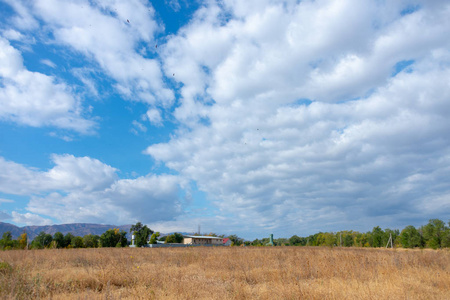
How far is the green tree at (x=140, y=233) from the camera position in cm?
8431

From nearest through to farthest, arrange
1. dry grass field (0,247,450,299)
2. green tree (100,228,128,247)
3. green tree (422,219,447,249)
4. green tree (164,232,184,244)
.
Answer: dry grass field (0,247,450,299)
green tree (422,219,447,249)
green tree (100,228,128,247)
green tree (164,232,184,244)

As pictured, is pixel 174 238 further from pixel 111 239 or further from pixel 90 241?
pixel 90 241

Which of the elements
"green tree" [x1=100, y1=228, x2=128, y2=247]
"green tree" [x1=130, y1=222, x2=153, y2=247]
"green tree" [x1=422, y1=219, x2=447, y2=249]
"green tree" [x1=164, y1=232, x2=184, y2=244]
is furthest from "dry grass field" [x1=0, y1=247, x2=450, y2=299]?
"green tree" [x1=164, y1=232, x2=184, y2=244]

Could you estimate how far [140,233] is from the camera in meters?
90.8

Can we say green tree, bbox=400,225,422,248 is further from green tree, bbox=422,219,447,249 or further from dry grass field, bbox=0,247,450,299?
dry grass field, bbox=0,247,450,299

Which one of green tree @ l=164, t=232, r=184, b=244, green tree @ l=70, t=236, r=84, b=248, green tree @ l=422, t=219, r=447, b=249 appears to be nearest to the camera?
green tree @ l=422, t=219, r=447, b=249

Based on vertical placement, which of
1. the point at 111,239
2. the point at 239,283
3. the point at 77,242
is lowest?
the point at 77,242

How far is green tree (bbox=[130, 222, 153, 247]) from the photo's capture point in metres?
84.3

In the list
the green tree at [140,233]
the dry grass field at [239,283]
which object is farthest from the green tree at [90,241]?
A: the dry grass field at [239,283]

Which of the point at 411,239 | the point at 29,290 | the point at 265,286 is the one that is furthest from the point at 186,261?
the point at 411,239

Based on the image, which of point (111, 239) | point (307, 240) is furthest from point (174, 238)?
point (307, 240)

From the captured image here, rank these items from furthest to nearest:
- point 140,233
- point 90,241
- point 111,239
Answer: point 140,233 < point 111,239 < point 90,241

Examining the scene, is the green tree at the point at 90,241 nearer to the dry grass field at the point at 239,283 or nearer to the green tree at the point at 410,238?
the dry grass field at the point at 239,283

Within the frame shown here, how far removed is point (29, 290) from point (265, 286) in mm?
7072
